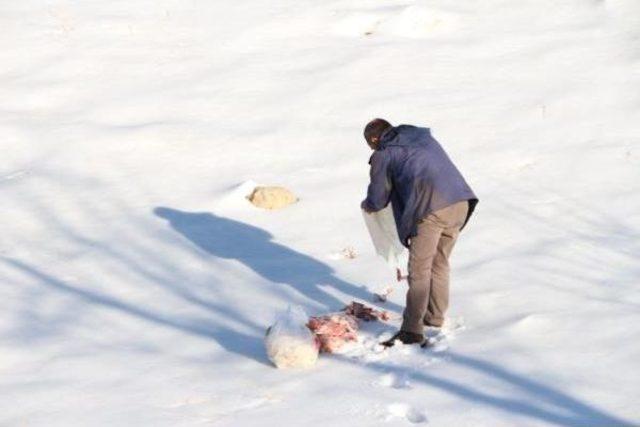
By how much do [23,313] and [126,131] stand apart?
444 centimetres

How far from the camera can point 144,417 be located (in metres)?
6.47

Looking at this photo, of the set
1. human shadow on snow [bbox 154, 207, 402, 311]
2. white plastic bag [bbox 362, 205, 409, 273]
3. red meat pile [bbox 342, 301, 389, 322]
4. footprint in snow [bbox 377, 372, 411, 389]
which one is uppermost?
white plastic bag [bbox 362, 205, 409, 273]

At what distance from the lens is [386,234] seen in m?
8.12

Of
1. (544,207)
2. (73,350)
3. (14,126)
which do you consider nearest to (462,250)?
(544,207)

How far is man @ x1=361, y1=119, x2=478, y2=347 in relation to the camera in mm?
7285

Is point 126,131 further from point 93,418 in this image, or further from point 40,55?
point 93,418

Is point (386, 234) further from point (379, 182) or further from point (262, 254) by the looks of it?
point (262, 254)

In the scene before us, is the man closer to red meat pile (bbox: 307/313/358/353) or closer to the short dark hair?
the short dark hair

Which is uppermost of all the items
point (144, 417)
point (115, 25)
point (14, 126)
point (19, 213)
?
point (115, 25)

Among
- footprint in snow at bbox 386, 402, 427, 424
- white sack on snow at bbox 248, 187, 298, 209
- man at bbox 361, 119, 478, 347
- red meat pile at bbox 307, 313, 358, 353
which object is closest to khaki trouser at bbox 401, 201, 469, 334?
man at bbox 361, 119, 478, 347

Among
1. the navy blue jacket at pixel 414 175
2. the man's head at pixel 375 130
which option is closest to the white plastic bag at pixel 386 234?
the navy blue jacket at pixel 414 175

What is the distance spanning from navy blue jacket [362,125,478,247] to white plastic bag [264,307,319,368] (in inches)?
36.4

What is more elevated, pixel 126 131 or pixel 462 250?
pixel 126 131

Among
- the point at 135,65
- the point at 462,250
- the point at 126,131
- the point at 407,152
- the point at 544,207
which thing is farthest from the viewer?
the point at 135,65
